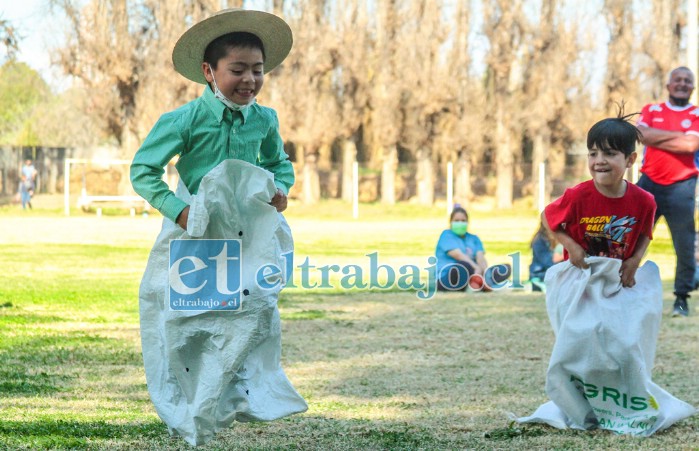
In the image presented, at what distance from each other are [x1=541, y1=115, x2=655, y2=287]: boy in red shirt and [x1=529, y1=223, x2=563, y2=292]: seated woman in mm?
7241

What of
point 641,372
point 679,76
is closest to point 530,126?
point 679,76

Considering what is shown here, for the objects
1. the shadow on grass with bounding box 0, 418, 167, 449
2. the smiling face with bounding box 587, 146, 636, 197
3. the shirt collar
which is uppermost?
the shirt collar

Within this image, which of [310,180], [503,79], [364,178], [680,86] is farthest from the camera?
[364,178]

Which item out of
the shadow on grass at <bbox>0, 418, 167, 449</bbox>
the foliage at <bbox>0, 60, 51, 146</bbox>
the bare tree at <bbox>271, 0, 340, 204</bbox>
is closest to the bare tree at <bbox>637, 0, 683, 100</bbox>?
the bare tree at <bbox>271, 0, 340, 204</bbox>

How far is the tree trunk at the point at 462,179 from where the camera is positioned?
42969 mm

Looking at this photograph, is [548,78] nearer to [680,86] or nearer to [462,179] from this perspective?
[462,179]

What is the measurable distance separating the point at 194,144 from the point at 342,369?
2948mm

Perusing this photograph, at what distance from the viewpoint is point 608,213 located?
4.95 meters

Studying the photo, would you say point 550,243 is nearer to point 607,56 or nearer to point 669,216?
point 669,216

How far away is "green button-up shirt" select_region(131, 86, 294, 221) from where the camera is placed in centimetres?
411


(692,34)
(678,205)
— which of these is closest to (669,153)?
(678,205)

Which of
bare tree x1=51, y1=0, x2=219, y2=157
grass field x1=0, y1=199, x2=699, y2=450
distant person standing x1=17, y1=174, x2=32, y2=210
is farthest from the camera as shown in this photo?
bare tree x1=51, y1=0, x2=219, y2=157

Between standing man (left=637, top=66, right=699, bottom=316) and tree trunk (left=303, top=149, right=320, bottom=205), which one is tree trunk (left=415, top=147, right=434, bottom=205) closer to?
tree trunk (left=303, top=149, right=320, bottom=205)

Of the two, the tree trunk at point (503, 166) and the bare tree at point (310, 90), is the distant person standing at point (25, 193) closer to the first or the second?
the bare tree at point (310, 90)
